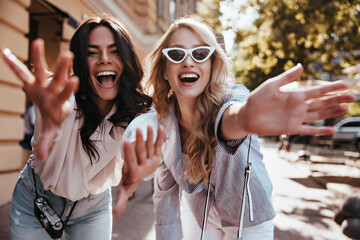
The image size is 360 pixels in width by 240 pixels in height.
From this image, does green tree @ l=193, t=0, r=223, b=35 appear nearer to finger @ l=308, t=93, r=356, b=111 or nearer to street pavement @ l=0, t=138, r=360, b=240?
street pavement @ l=0, t=138, r=360, b=240

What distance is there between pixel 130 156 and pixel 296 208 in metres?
5.75

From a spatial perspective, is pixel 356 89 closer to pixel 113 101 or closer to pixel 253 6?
pixel 253 6

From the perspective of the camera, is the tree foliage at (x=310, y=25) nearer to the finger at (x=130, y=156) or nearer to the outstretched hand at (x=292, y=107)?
the outstretched hand at (x=292, y=107)

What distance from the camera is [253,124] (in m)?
1.29

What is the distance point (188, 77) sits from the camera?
201 centimetres

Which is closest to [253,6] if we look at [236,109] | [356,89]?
[356,89]

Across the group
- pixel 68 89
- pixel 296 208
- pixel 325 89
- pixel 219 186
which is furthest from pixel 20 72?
pixel 296 208

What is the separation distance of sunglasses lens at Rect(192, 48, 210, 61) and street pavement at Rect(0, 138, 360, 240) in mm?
3085

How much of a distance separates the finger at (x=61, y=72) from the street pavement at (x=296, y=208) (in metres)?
3.64

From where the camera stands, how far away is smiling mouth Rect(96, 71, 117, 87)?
1995 millimetres

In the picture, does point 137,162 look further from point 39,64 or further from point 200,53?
point 200,53

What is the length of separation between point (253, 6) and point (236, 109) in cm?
1241

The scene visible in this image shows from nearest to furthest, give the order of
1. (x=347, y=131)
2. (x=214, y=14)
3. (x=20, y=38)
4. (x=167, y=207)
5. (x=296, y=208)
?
(x=167, y=207), (x=20, y=38), (x=296, y=208), (x=214, y=14), (x=347, y=131)

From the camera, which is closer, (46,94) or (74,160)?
(46,94)
